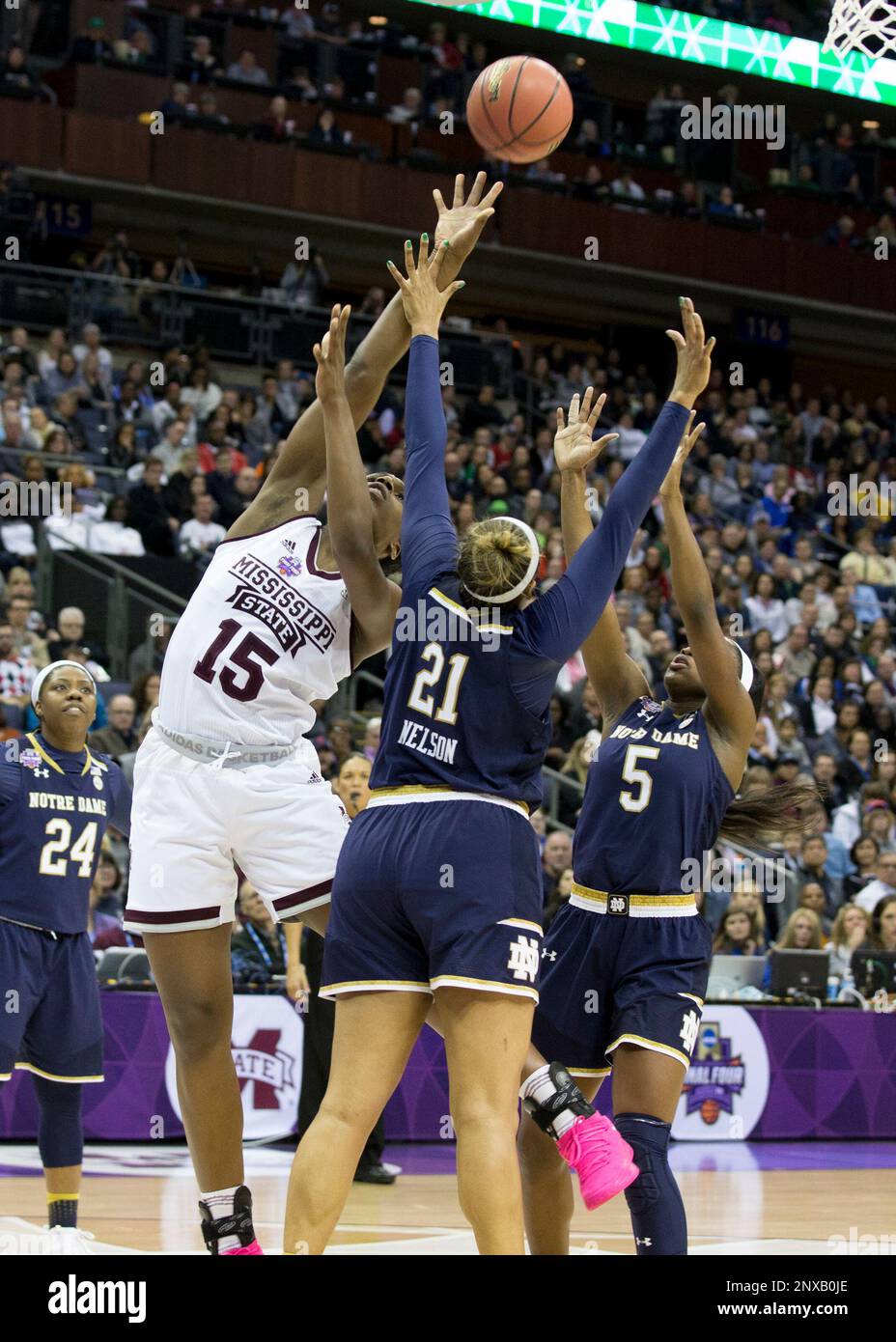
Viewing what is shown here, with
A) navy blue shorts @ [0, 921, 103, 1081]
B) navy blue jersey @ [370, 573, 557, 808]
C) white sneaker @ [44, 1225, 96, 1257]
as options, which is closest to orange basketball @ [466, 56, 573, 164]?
navy blue jersey @ [370, 573, 557, 808]

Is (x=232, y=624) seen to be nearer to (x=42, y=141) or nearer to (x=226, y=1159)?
(x=226, y=1159)

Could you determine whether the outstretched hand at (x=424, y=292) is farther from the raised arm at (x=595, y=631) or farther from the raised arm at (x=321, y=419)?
the raised arm at (x=595, y=631)

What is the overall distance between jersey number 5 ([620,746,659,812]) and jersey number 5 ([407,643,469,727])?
46.6 inches

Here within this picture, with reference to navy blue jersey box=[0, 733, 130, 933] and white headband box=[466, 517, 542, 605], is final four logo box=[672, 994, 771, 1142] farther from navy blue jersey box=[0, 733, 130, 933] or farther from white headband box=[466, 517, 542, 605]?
white headband box=[466, 517, 542, 605]

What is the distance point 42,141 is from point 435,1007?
1857 centimetres

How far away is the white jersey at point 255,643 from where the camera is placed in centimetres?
523

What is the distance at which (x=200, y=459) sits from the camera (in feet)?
54.1

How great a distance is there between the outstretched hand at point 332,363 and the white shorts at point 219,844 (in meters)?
1.16

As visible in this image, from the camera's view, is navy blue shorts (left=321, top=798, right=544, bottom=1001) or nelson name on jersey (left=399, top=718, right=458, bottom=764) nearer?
navy blue shorts (left=321, top=798, right=544, bottom=1001)

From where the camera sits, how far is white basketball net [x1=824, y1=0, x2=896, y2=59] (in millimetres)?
10273

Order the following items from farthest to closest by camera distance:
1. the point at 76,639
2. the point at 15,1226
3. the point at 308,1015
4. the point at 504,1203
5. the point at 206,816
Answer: the point at 76,639
the point at 308,1015
the point at 15,1226
the point at 206,816
the point at 504,1203

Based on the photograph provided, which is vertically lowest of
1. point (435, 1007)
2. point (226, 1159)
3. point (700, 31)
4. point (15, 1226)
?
point (15, 1226)

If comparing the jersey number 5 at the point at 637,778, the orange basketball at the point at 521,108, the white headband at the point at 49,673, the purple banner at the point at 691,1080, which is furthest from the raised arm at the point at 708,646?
the purple banner at the point at 691,1080

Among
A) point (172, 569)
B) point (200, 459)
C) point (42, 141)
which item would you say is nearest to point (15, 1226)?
point (172, 569)
